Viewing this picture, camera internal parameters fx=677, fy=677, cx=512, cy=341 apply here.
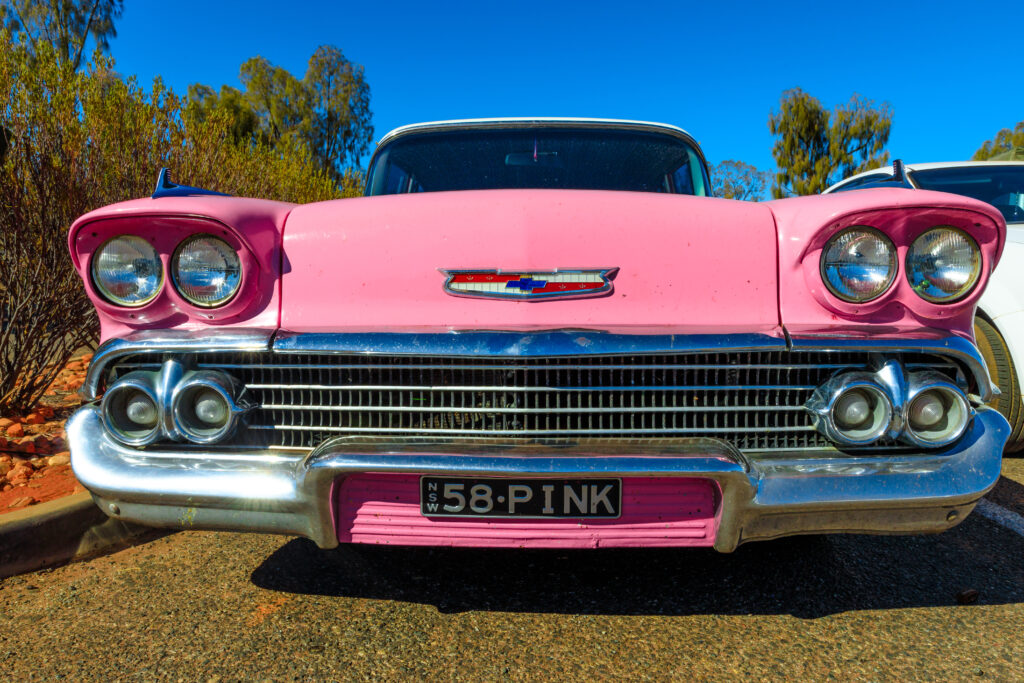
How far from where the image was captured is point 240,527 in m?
1.61

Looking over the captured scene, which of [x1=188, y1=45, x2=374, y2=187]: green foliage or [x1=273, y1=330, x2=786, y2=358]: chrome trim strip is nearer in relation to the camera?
[x1=273, y1=330, x2=786, y2=358]: chrome trim strip

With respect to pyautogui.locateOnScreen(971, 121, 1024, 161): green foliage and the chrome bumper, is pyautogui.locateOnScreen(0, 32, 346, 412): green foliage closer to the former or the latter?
the chrome bumper

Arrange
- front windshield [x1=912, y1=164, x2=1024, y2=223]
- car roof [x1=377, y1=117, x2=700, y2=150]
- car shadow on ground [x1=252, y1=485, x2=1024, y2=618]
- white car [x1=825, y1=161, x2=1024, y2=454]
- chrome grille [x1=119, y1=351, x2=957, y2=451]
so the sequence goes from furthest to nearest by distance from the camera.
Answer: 1. front windshield [x1=912, y1=164, x2=1024, y2=223]
2. white car [x1=825, y1=161, x2=1024, y2=454]
3. car roof [x1=377, y1=117, x2=700, y2=150]
4. car shadow on ground [x1=252, y1=485, x2=1024, y2=618]
5. chrome grille [x1=119, y1=351, x2=957, y2=451]

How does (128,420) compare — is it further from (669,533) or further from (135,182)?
(135,182)

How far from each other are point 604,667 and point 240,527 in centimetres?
93

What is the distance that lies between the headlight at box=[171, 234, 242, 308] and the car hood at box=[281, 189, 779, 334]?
132 millimetres

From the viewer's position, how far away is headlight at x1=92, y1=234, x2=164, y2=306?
169 cm

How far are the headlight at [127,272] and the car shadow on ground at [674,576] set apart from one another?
95 centimetres

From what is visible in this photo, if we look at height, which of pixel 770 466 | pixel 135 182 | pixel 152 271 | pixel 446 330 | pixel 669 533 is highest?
pixel 135 182

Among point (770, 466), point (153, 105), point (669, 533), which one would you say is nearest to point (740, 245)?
point (770, 466)

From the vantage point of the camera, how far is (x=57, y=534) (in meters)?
2.22

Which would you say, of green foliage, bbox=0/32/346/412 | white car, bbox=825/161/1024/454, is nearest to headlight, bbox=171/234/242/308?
green foliage, bbox=0/32/346/412

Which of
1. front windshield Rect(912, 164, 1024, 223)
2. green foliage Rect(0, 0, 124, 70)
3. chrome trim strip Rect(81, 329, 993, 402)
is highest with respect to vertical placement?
green foliage Rect(0, 0, 124, 70)

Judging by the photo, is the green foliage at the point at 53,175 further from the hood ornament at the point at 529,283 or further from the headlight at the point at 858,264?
the headlight at the point at 858,264
